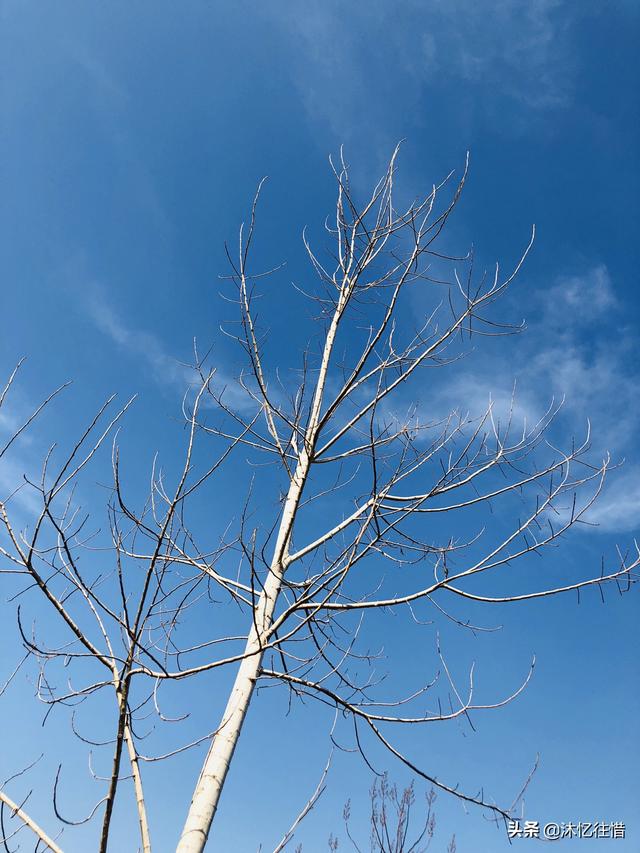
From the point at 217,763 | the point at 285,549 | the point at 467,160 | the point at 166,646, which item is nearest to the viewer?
the point at 217,763

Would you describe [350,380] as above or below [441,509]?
above

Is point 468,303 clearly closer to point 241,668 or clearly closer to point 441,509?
point 441,509

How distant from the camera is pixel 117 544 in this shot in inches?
58.4

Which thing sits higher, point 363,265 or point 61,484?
point 363,265

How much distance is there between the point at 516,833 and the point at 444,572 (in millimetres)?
864

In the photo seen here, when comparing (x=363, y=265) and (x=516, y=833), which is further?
(x=363, y=265)

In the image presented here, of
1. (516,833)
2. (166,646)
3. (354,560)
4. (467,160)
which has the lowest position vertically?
(516,833)

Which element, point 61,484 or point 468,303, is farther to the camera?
point 468,303

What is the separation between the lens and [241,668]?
201 centimetres

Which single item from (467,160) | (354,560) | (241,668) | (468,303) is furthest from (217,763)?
(467,160)

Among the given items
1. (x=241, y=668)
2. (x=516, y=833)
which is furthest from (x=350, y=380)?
(x=516, y=833)

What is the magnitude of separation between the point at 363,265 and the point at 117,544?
1.93 meters

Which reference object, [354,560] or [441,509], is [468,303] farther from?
[354,560]

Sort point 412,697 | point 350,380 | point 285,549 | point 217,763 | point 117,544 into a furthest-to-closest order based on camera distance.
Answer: point 350,380
point 285,549
point 412,697
point 217,763
point 117,544
